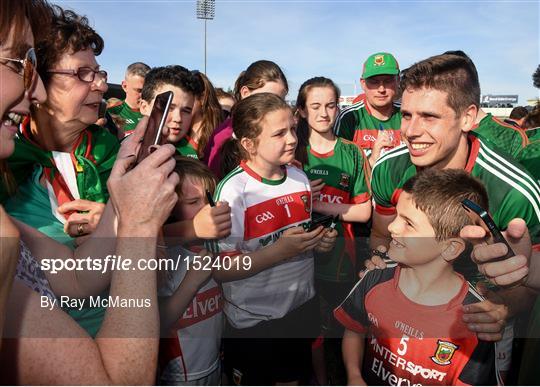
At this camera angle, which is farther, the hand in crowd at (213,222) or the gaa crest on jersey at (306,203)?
the gaa crest on jersey at (306,203)

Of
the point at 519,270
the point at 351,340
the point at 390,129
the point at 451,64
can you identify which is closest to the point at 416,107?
the point at 451,64

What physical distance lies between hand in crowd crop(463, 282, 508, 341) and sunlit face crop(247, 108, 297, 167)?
132cm

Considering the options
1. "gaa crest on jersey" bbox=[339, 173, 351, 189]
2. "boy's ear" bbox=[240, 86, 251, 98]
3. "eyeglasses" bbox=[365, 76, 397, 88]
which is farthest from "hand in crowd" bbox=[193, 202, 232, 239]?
"eyeglasses" bbox=[365, 76, 397, 88]

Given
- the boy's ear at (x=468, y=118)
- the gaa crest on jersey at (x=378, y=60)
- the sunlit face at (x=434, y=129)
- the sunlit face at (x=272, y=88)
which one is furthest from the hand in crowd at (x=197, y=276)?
the gaa crest on jersey at (x=378, y=60)

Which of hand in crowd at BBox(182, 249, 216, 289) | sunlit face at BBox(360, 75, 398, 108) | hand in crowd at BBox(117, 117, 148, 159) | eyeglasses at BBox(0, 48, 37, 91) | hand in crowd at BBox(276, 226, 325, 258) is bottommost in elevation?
hand in crowd at BBox(182, 249, 216, 289)

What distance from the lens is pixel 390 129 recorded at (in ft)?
13.0

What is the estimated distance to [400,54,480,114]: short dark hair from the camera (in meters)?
2.15

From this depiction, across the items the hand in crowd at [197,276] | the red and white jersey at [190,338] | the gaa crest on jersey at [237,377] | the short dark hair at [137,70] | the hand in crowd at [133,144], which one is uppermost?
the short dark hair at [137,70]

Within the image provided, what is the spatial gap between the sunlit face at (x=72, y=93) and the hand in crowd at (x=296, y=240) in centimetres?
120

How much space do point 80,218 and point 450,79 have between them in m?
2.04

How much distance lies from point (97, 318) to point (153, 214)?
0.82 m

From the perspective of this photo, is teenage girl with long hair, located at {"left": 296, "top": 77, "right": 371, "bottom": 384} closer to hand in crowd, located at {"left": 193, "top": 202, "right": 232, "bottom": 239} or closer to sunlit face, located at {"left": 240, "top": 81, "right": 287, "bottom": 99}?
sunlit face, located at {"left": 240, "top": 81, "right": 287, "bottom": 99}

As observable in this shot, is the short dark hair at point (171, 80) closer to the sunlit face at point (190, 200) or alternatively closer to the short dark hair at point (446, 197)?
the sunlit face at point (190, 200)

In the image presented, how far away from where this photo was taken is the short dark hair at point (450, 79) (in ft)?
7.04
